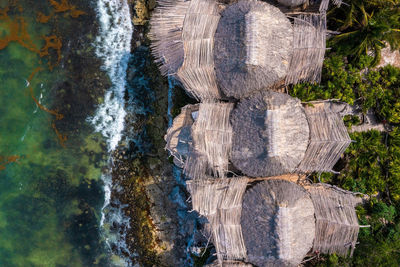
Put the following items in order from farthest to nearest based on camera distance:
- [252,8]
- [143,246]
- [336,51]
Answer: [143,246]
[336,51]
[252,8]

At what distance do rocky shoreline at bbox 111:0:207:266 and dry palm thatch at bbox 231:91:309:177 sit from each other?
1.68 meters

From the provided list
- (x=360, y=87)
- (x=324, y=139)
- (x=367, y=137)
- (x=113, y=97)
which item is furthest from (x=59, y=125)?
(x=367, y=137)

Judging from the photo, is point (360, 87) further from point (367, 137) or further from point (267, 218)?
point (267, 218)

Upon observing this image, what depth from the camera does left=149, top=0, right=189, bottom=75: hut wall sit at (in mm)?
4172

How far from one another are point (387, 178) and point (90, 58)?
576cm

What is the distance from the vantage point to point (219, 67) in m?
4.09

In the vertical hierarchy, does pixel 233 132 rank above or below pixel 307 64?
below

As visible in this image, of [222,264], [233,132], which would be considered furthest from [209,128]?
[222,264]

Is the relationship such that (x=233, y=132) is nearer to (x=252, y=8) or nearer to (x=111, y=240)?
(x=252, y=8)

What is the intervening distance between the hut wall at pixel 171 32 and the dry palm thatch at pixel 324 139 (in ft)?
7.03

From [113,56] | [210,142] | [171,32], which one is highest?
[171,32]

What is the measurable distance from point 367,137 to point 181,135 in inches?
116

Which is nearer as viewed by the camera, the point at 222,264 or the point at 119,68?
the point at 222,264

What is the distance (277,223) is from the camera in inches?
149
